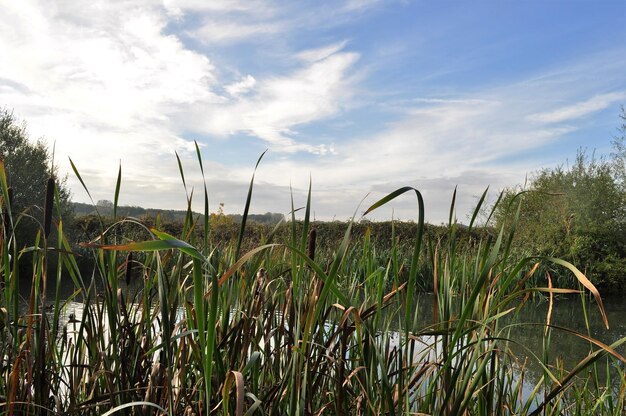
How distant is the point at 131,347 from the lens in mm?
1677

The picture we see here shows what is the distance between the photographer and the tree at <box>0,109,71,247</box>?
12.4 m

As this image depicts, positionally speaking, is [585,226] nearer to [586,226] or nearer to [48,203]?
[586,226]

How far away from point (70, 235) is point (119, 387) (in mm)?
13694

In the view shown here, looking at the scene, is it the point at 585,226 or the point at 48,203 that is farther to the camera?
the point at 585,226

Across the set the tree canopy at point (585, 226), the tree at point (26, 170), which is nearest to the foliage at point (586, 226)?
the tree canopy at point (585, 226)

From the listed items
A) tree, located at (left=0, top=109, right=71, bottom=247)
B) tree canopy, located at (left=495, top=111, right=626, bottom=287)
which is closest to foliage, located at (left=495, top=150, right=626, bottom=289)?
tree canopy, located at (left=495, top=111, right=626, bottom=287)

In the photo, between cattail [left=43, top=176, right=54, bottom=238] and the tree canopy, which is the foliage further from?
cattail [left=43, top=176, right=54, bottom=238]

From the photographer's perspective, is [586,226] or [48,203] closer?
[48,203]

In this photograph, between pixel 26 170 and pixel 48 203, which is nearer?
pixel 48 203

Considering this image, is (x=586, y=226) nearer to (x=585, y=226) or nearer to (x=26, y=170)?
(x=585, y=226)

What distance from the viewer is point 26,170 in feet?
44.2

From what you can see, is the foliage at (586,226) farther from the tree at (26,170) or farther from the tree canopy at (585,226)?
the tree at (26,170)

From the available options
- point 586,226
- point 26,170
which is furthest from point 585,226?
point 26,170

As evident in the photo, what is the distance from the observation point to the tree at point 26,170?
12438 mm
